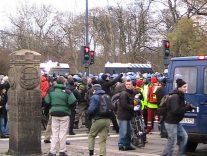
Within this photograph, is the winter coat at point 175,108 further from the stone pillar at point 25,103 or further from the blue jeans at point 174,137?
the stone pillar at point 25,103

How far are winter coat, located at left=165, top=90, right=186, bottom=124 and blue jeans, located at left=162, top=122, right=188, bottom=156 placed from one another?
0.40 ft

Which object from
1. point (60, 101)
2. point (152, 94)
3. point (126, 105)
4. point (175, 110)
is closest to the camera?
point (175, 110)

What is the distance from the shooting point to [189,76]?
1102cm

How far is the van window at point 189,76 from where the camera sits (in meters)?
Result: 10.9

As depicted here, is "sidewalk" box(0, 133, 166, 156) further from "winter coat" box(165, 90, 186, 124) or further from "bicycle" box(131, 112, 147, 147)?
"winter coat" box(165, 90, 186, 124)

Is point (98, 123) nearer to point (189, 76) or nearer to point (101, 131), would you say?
point (101, 131)

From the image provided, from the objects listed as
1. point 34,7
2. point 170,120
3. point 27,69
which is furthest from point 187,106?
point 34,7

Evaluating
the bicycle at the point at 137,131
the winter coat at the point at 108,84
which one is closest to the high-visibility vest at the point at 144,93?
the winter coat at the point at 108,84

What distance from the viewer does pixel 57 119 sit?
10.4 metres

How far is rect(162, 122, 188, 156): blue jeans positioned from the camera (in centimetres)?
977

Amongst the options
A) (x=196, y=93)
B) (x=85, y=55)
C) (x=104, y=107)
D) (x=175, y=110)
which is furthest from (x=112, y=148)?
(x=85, y=55)

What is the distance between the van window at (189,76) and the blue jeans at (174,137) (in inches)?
44.3

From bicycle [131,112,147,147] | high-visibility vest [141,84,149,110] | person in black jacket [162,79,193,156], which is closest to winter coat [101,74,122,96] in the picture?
high-visibility vest [141,84,149,110]

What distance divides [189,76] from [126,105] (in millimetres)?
1633
